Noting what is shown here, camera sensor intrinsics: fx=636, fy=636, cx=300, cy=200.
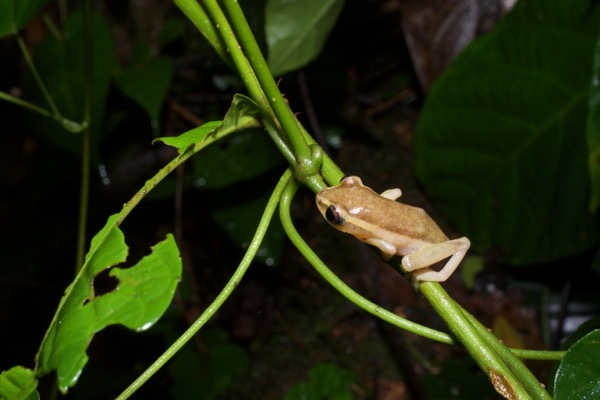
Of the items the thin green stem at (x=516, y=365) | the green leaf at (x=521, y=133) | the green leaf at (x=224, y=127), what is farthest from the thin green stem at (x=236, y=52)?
the green leaf at (x=521, y=133)

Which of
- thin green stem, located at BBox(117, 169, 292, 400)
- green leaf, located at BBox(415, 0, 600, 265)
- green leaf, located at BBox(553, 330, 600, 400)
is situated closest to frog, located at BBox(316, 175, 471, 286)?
thin green stem, located at BBox(117, 169, 292, 400)

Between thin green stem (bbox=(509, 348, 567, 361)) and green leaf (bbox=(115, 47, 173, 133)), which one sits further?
green leaf (bbox=(115, 47, 173, 133))

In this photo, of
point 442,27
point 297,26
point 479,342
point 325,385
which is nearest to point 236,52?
point 479,342

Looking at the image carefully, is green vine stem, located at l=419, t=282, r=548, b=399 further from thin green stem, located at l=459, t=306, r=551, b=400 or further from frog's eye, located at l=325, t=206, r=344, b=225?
frog's eye, located at l=325, t=206, r=344, b=225

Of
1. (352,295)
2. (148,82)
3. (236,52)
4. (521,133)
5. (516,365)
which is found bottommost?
(521,133)

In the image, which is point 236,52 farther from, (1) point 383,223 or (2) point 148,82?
(2) point 148,82

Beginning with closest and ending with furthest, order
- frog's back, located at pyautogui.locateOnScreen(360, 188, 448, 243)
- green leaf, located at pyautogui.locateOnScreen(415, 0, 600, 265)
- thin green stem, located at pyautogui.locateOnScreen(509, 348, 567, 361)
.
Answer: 1. thin green stem, located at pyautogui.locateOnScreen(509, 348, 567, 361)
2. frog's back, located at pyautogui.locateOnScreen(360, 188, 448, 243)
3. green leaf, located at pyautogui.locateOnScreen(415, 0, 600, 265)

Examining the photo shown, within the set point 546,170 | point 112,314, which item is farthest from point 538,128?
point 112,314

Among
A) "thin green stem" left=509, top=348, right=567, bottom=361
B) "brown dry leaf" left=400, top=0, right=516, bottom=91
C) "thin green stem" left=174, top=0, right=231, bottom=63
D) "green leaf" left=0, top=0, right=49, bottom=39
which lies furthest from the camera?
"brown dry leaf" left=400, top=0, right=516, bottom=91
